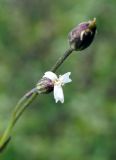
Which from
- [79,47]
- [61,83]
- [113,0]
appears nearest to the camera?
[79,47]

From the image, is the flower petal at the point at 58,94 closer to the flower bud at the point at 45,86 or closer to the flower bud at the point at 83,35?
the flower bud at the point at 45,86

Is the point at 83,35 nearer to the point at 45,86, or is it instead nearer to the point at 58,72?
the point at 45,86

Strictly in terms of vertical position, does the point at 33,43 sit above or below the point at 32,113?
above

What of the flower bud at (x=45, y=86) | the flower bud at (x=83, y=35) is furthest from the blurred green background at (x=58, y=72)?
the flower bud at (x=83, y=35)

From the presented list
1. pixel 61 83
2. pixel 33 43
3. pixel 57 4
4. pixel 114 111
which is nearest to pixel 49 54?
pixel 33 43

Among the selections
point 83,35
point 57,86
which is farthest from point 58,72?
point 83,35

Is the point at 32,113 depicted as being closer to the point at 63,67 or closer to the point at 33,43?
the point at 63,67

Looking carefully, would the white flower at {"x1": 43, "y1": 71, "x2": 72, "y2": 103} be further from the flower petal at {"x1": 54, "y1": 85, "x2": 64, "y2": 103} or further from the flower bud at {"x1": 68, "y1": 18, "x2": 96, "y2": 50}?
the flower bud at {"x1": 68, "y1": 18, "x2": 96, "y2": 50}

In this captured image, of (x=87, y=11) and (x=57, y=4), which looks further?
(x=57, y=4)
